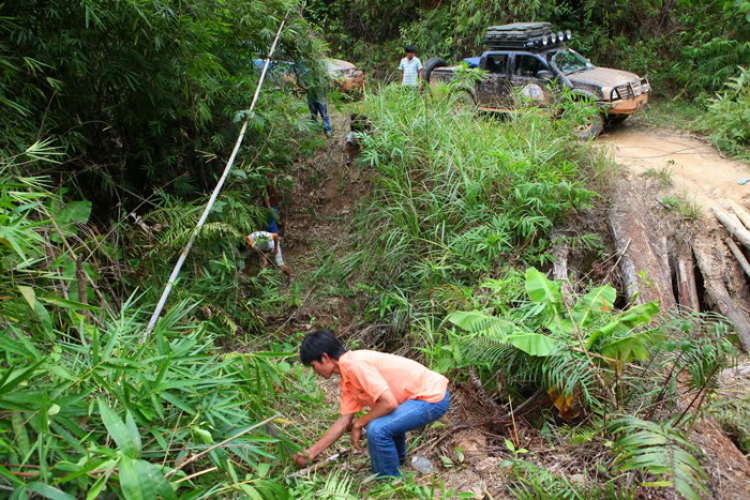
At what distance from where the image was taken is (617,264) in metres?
4.97

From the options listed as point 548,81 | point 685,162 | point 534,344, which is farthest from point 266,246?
point 685,162

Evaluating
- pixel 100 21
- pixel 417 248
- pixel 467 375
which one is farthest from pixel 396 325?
pixel 100 21

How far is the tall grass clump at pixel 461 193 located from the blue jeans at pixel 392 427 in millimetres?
1846

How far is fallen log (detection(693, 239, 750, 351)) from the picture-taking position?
16.8 ft

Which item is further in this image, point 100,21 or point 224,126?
point 224,126

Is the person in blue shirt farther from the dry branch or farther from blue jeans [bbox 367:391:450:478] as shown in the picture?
the dry branch

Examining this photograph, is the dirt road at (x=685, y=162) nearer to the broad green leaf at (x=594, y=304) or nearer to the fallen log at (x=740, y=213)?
the fallen log at (x=740, y=213)

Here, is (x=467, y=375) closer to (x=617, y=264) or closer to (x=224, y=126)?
(x=617, y=264)

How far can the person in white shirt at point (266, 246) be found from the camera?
17.8 feet

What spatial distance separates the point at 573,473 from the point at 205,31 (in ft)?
14.2

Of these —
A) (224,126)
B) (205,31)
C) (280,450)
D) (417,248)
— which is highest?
(205,31)

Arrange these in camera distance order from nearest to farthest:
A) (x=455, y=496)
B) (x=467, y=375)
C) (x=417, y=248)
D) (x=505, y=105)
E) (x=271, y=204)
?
(x=455, y=496) → (x=467, y=375) → (x=417, y=248) → (x=271, y=204) → (x=505, y=105)

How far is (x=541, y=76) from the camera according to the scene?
794 centimetres

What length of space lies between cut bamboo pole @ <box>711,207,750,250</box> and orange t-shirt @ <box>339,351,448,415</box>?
4551 mm
